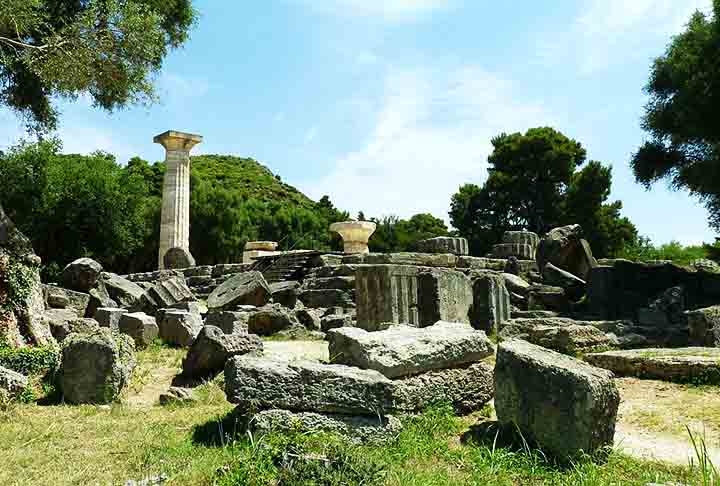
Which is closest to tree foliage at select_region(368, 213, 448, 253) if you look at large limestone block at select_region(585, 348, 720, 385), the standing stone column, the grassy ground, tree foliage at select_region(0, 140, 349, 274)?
tree foliage at select_region(0, 140, 349, 274)

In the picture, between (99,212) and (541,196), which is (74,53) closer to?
(99,212)

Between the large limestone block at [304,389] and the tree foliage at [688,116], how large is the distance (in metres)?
16.7

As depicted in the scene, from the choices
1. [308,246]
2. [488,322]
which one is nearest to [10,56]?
[488,322]

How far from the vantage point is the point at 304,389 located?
4.52 meters

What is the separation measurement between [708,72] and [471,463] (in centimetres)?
1736

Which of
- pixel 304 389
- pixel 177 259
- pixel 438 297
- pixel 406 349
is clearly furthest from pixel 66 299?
pixel 304 389

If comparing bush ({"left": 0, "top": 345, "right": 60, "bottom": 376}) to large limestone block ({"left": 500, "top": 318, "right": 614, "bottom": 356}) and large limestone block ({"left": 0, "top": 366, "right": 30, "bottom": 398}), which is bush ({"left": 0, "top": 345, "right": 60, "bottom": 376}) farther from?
large limestone block ({"left": 500, "top": 318, "right": 614, "bottom": 356})

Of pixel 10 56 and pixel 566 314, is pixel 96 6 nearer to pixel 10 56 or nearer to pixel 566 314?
pixel 10 56

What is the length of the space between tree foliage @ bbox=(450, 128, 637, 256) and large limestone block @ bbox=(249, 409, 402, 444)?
33.5 m

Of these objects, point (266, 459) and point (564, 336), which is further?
point (564, 336)

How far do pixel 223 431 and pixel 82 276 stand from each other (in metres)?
11.7

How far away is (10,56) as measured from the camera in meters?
11.6

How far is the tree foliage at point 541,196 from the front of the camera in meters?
36.2

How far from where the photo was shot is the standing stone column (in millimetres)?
24094
